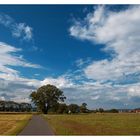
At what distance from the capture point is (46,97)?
474 ft

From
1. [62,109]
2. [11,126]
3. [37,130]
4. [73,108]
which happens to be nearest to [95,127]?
[37,130]

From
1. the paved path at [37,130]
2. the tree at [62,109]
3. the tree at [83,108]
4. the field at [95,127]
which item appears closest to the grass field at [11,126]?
the paved path at [37,130]

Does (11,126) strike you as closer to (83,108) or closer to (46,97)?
(46,97)

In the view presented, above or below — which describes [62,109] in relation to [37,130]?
above

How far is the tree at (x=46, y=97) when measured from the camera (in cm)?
14225

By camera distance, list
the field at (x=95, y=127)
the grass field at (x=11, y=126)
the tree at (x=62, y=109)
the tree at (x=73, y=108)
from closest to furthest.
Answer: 1. the field at (x=95, y=127)
2. the grass field at (x=11, y=126)
3. the tree at (x=62, y=109)
4. the tree at (x=73, y=108)

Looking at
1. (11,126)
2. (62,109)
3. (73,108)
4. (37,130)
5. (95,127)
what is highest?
(73,108)

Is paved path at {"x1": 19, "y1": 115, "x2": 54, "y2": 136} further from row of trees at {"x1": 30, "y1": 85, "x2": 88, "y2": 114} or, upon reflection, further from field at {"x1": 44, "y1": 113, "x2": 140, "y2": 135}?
row of trees at {"x1": 30, "y1": 85, "x2": 88, "y2": 114}

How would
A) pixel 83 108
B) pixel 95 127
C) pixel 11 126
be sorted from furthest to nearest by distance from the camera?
pixel 83 108
pixel 11 126
pixel 95 127

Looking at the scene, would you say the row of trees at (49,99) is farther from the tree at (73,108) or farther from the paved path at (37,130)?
the paved path at (37,130)
